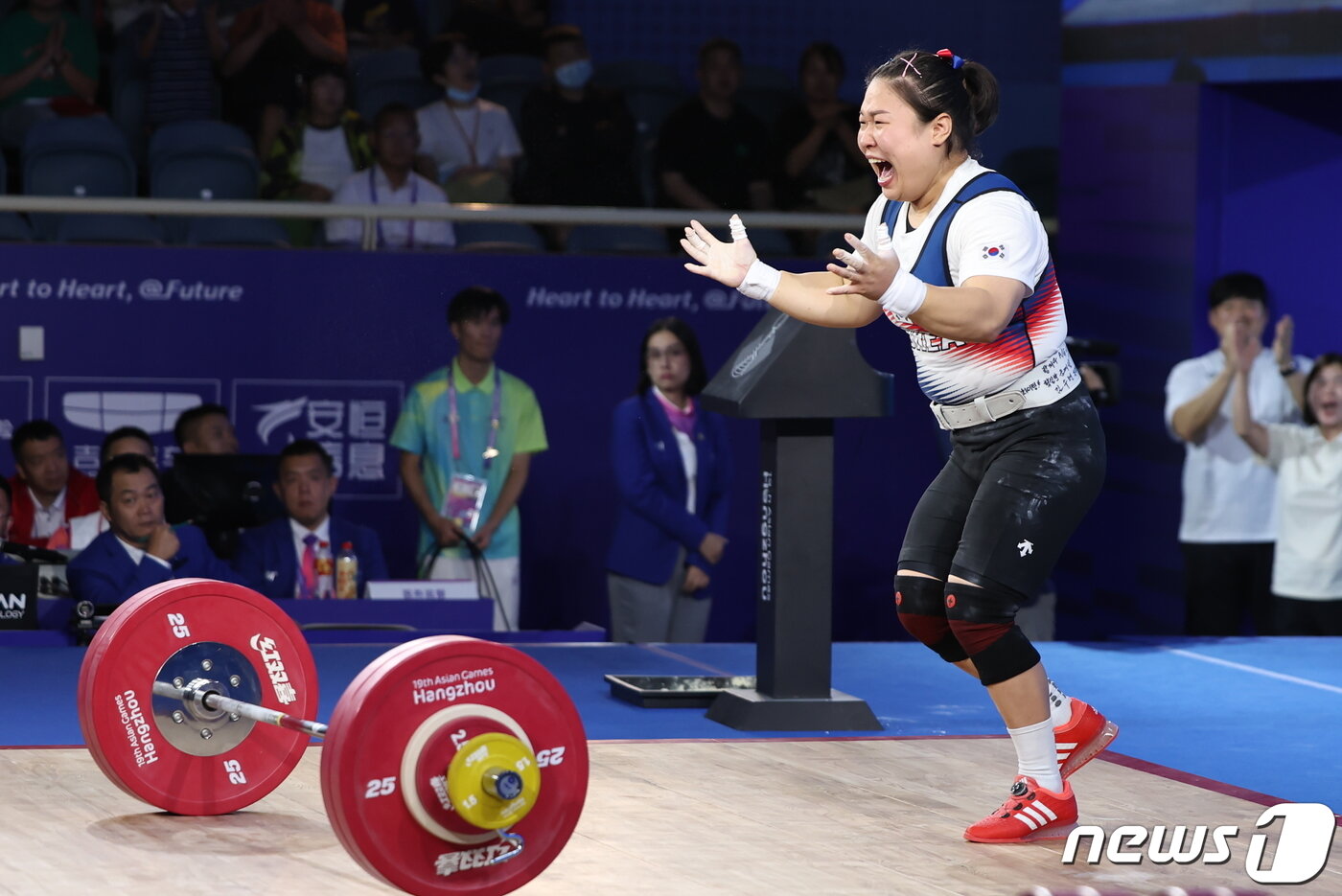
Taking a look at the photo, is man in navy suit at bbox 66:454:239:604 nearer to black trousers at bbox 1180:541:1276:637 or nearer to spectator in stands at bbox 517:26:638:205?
spectator in stands at bbox 517:26:638:205

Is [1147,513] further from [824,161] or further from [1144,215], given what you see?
[824,161]

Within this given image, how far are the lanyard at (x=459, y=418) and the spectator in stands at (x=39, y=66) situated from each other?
7.08 ft

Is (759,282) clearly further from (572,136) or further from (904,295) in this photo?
(572,136)

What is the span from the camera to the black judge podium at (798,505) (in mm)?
5223

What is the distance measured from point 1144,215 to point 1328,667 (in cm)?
339

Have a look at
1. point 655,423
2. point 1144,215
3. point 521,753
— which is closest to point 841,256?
point 521,753

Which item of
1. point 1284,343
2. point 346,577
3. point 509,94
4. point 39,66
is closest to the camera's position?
point 346,577

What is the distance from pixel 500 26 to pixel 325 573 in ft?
11.6

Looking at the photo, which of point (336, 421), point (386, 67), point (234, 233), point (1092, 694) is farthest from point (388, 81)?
point (1092, 694)

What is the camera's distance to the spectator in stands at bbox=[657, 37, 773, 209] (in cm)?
919

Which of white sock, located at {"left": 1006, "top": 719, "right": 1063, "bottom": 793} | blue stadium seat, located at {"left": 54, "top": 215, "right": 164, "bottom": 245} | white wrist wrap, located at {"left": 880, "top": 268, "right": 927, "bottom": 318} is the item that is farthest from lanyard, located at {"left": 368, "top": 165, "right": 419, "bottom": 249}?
white wrist wrap, located at {"left": 880, "top": 268, "right": 927, "bottom": 318}

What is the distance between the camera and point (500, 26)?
9633mm

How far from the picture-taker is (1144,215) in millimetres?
9375

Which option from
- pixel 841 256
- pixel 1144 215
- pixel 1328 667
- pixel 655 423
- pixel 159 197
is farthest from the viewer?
pixel 1144 215
